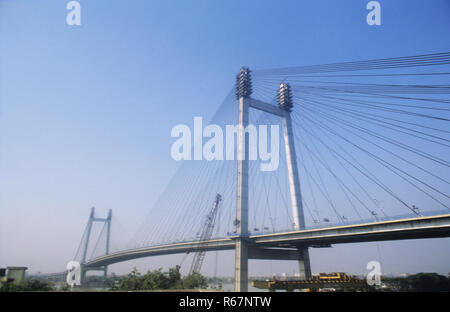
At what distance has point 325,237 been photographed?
47.7m

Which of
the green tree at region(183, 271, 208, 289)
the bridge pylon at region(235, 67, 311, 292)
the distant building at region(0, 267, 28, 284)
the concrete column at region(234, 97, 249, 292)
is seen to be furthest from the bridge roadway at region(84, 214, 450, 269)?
the distant building at region(0, 267, 28, 284)

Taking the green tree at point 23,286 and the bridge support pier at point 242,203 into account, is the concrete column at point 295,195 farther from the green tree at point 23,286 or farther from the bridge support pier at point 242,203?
the green tree at point 23,286

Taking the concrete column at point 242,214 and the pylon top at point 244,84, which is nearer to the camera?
the concrete column at point 242,214

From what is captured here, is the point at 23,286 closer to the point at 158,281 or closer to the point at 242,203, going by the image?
the point at 158,281

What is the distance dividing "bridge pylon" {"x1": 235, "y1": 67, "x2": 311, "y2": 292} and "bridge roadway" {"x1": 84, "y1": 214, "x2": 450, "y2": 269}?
3.07 ft

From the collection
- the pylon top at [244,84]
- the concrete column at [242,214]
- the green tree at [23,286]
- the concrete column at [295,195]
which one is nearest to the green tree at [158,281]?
the concrete column at [242,214]

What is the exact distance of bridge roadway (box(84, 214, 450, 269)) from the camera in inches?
1395

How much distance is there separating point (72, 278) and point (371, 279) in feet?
424

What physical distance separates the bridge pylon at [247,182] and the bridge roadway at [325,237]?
937 mm

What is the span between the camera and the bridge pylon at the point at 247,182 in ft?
186

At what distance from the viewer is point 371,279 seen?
4012 centimetres

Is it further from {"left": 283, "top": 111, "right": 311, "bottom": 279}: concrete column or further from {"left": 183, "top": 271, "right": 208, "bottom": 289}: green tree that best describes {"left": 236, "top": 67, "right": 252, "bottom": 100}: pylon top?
{"left": 183, "top": 271, "right": 208, "bottom": 289}: green tree

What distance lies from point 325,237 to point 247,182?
788 inches
